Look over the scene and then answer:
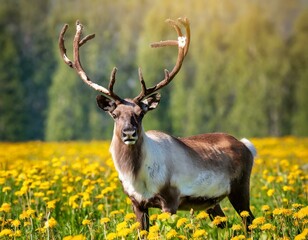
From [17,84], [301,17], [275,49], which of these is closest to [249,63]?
[275,49]

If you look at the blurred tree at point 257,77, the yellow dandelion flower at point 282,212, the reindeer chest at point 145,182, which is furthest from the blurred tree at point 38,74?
the yellow dandelion flower at point 282,212

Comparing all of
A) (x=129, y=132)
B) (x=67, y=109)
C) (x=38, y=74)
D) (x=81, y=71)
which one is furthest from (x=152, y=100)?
(x=38, y=74)

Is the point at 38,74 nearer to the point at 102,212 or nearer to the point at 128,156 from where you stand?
the point at 102,212

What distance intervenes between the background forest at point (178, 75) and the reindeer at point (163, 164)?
85.7 feet

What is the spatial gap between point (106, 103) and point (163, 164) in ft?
2.45

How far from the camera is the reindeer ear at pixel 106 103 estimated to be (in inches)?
264

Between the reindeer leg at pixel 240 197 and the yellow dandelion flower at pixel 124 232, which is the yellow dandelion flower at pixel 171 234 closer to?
the yellow dandelion flower at pixel 124 232

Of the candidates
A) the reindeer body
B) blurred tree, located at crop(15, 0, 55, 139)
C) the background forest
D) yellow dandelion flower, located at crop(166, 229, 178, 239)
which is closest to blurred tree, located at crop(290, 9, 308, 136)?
the background forest

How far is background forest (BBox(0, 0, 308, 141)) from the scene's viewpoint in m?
34.4

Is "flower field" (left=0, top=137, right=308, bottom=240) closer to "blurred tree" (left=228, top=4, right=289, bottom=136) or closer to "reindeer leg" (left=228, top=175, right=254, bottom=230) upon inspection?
"reindeer leg" (left=228, top=175, right=254, bottom=230)

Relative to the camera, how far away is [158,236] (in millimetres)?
5598

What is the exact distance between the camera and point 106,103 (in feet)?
22.2

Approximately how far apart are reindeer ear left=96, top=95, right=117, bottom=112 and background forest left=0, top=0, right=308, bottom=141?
2701 cm

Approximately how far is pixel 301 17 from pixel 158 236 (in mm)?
33253
